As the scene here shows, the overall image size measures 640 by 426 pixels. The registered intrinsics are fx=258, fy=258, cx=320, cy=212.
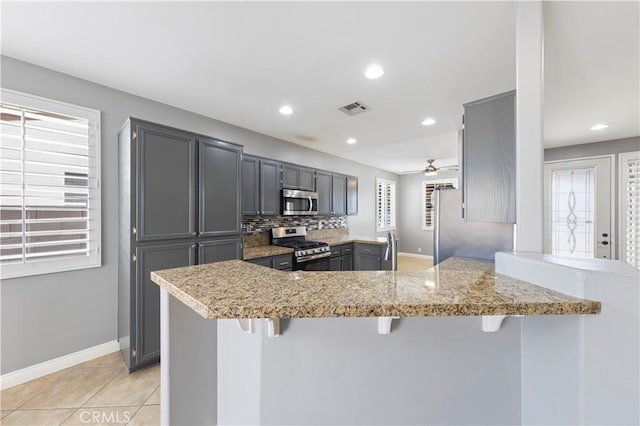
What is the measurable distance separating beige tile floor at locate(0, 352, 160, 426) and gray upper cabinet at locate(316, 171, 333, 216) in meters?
3.22

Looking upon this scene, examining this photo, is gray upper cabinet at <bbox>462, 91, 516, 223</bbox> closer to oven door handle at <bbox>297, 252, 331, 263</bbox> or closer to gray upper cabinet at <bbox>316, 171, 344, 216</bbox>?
oven door handle at <bbox>297, 252, 331, 263</bbox>

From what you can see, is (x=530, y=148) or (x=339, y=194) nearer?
(x=530, y=148)

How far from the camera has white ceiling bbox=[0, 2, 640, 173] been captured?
60.2 inches

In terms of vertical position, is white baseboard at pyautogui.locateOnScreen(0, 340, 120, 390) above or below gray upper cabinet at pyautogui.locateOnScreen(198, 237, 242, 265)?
below

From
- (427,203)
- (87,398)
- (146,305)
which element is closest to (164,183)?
(146,305)

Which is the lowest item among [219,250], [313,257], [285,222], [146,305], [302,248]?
[146,305]

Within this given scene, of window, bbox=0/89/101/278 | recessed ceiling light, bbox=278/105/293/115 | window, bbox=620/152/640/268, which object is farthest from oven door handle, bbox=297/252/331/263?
window, bbox=620/152/640/268

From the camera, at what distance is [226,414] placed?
130 centimetres

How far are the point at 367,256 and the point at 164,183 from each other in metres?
3.32

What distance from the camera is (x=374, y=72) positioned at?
84.3 inches

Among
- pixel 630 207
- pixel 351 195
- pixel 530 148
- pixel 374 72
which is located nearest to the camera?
pixel 530 148

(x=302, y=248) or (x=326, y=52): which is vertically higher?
(x=326, y=52)

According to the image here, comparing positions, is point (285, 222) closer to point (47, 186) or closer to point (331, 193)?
point (331, 193)

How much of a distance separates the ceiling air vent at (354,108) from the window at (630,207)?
163 inches
